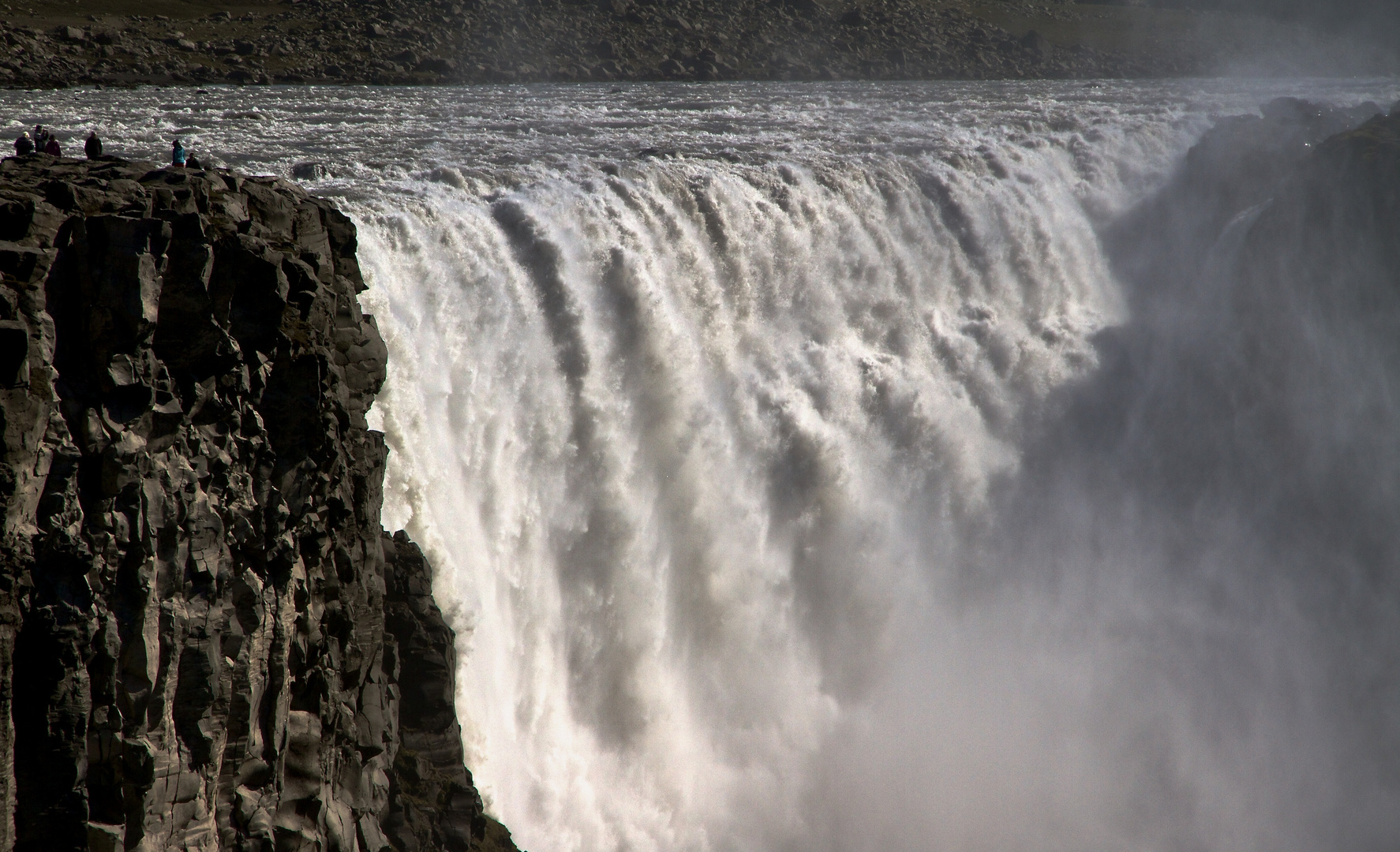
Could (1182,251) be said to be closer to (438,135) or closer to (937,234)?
(937,234)

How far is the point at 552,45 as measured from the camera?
5134cm

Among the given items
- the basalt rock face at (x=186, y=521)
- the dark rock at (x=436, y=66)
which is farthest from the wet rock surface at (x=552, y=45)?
the basalt rock face at (x=186, y=521)

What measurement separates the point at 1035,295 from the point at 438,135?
14.3m

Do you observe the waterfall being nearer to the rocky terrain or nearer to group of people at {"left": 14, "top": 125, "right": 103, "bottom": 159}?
group of people at {"left": 14, "top": 125, "right": 103, "bottom": 159}

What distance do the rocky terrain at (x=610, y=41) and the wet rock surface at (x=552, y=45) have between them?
0.09 meters

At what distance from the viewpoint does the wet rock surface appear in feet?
130

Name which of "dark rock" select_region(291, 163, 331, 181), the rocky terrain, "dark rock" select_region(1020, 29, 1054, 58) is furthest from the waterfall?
"dark rock" select_region(1020, 29, 1054, 58)

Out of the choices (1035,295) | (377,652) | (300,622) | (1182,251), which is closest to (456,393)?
(377,652)

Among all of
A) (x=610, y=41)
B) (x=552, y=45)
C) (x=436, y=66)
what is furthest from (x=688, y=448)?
(x=610, y=41)

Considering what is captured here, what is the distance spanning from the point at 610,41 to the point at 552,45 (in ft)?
9.61

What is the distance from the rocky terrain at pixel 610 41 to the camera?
4003cm

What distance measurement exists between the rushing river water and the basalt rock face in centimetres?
290

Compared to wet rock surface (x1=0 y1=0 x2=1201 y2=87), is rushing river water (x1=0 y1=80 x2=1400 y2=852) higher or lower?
lower

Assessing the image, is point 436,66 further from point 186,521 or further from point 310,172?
point 186,521
